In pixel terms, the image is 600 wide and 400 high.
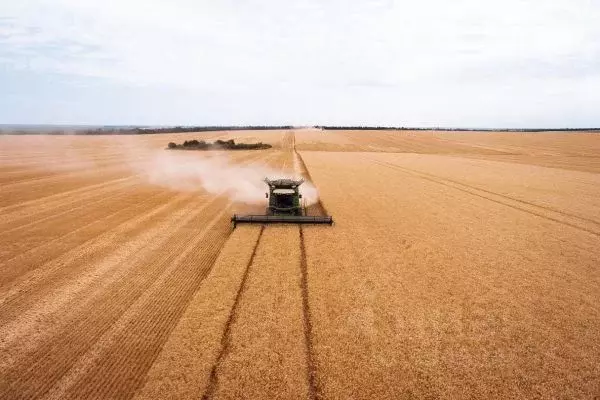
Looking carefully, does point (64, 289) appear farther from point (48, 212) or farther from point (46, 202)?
point (46, 202)

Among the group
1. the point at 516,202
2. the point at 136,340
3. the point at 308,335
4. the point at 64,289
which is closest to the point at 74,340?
the point at 136,340

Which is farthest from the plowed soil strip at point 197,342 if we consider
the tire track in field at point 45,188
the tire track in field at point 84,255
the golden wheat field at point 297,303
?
the tire track in field at point 45,188

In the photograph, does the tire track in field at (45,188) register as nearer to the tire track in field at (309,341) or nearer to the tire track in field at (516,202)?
the tire track in field at (309,341)

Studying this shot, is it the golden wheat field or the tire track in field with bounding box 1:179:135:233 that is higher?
the tire track in field with bounding box 1:179:135:233

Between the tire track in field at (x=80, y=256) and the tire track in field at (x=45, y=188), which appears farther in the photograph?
the tire track in field at (x=45, y=188)

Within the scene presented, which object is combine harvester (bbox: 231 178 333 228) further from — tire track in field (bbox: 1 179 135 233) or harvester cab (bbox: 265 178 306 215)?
tire track in field (bbox: 1 179 135 233)

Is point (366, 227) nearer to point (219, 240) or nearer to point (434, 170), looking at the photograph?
point (219, 240)

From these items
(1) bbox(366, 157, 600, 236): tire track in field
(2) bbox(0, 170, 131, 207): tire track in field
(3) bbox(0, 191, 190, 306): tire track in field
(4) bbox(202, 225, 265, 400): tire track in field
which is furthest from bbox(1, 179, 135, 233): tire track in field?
(1) bbox(366, 157, 600, 236): tire track in field
